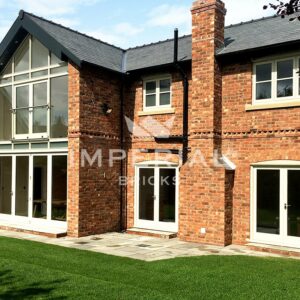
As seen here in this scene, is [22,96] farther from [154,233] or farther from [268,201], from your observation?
[268,201]

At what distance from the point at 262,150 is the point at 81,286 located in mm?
6447

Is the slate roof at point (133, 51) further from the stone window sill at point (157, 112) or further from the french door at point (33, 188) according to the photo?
the french door at point (33, 188)

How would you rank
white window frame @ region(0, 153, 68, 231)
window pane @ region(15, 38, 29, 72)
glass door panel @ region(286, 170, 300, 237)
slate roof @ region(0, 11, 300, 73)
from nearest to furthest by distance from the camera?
glass door panel @ region(286, 170, 300, 237) < slate roof @ region(0, 11, 300, 73) < white window frame @ region(0, 153, 68, 231) < window pane @ region(15, 38, 29, 72)

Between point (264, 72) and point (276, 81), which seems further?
point (264, 72)

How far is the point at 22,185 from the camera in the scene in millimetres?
14547

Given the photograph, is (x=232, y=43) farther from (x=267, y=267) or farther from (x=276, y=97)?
(x=267, y=267)

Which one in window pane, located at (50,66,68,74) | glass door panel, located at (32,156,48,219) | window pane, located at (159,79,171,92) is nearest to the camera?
window pane, located at (50,66,68,74)

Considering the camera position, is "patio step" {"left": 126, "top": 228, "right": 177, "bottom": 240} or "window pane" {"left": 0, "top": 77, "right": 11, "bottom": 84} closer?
"patio step" {"left": 126, "top": 228, "right": 177, "bottom": 240}

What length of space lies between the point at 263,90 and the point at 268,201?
10.0ft

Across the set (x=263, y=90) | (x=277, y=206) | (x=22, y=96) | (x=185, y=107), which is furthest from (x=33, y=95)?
(x=277, y=206)

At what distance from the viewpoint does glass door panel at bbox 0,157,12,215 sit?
49.5 ft

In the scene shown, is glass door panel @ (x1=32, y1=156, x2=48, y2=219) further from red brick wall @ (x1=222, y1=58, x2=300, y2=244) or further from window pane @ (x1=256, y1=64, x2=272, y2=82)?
window pane @ (x1=256, y1=64, x2=272, y2=82)

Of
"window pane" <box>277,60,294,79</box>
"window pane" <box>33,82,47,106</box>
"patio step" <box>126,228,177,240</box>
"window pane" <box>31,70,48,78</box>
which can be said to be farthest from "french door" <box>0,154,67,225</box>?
"window pane" <box>277,60,294,79</box>

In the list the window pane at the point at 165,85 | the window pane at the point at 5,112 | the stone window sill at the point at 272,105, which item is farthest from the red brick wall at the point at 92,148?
the stone window sill at the point at 272,105
